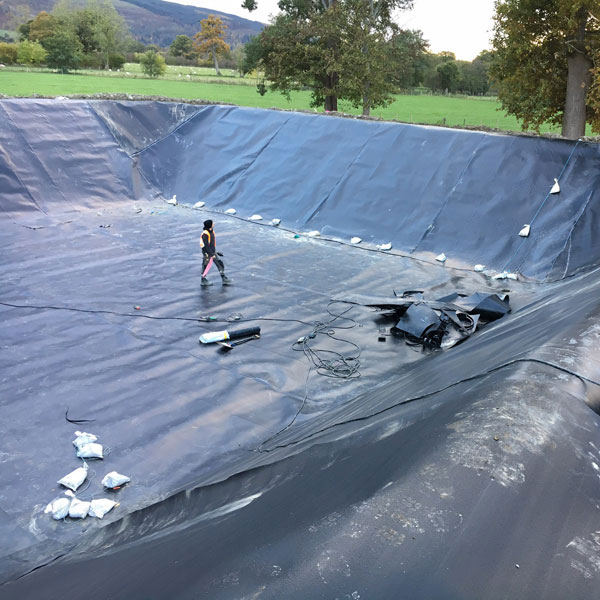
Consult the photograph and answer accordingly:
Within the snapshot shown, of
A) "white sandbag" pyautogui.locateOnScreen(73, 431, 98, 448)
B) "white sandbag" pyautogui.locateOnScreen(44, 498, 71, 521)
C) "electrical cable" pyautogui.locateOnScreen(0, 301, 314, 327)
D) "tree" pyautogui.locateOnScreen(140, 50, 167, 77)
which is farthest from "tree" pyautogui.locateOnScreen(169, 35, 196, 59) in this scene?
"white sandbag" pyautogui.locateOnScreen(44, 498, 71, 521)

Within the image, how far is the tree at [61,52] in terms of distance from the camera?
52.6 m

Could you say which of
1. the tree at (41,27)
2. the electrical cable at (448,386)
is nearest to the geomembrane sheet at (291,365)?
the electrical cable at (448,386)

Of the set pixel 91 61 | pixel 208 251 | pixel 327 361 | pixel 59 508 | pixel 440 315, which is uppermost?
pixel 91 61

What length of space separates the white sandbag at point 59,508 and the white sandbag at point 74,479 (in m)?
0.15

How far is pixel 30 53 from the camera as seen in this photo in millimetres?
54594

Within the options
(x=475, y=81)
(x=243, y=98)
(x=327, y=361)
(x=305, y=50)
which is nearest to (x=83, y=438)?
(x=327, y=361)

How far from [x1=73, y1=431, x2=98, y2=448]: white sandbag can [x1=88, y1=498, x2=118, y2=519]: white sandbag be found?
82cm

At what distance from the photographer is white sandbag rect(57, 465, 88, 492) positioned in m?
4.75

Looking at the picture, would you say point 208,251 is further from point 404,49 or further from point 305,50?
point 404,49

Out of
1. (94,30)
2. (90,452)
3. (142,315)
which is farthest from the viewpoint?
(94,30)

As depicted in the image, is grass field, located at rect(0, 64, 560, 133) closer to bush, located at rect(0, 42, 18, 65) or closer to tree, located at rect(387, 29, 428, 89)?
bush, located at rect(0, 42, 18, 65)

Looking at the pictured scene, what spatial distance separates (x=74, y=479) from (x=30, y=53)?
60.4 metres

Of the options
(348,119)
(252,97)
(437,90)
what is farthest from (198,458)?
(437,90)

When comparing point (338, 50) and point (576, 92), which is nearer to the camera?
point (576, 92)
